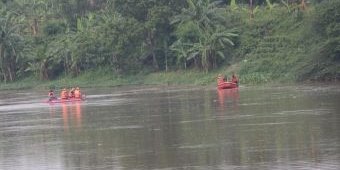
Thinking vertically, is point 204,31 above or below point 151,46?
above

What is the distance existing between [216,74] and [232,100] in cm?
2059

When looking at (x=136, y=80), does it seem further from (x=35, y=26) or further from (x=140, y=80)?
(x=35, y=26)

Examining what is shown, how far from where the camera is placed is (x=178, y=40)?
62.5m

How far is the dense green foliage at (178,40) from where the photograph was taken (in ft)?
166

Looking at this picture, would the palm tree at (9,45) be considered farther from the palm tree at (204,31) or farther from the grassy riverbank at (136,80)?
the palm tree at (204,31)

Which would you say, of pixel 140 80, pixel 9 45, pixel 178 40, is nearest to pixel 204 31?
pixel 178 40

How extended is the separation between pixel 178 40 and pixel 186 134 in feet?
125

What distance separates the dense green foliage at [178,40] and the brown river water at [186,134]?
8892mm

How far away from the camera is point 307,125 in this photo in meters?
24.5

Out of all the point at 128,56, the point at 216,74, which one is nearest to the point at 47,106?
the point at 216,74

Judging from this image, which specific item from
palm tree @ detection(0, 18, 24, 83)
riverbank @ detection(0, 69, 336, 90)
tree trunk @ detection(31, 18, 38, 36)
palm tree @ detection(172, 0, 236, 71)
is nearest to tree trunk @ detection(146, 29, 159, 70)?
riverbank @ detection(0, 69, 336, 90)

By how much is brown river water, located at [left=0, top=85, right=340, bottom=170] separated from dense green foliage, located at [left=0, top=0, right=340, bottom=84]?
29.2ft

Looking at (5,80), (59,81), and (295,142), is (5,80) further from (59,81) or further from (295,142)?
(295,142)

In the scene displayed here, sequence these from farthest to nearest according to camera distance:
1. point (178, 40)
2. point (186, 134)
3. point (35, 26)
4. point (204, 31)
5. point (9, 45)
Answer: point (35, 26) → point (9, 45) → point (178, 40) → point (204, 31) → point (186, 134)
